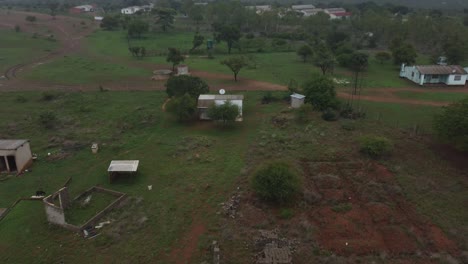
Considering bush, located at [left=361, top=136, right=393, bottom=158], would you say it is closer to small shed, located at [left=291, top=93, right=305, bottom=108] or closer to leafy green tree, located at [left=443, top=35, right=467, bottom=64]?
small shed, located at [left=291, top=93, right=305, bottom=108]

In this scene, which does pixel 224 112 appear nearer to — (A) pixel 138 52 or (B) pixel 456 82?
(B) pixel 456 82

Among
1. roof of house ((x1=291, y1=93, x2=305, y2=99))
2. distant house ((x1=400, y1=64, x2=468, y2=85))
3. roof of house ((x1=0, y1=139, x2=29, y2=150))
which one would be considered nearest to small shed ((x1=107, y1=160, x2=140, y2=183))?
roof of house ((x1=0, y1=139, x2=29, y2=150))

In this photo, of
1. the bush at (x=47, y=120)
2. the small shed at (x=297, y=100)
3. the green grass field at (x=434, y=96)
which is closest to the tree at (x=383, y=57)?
the green grass field at (x=434, y=96)

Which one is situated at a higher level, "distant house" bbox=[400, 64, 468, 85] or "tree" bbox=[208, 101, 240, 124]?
"distant house" bbox=[400, 64, 468, 85]

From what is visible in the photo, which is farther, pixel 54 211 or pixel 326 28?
pixel 326 28

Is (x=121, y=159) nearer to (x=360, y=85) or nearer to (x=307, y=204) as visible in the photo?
(x=307, y=204)

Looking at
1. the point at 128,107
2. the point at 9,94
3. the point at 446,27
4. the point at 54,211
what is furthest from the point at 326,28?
the point at 54,211
